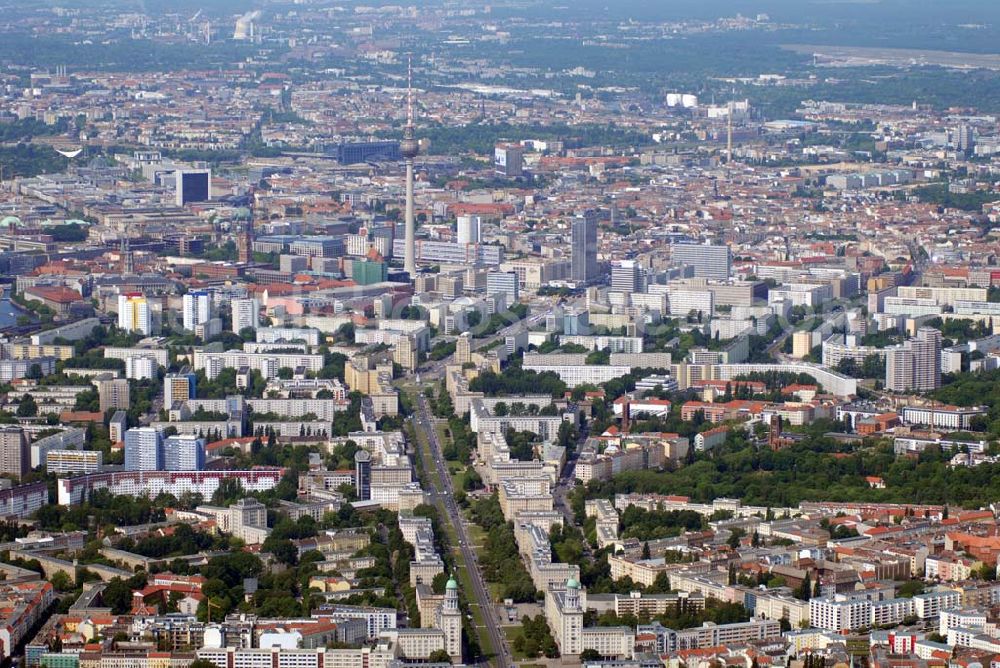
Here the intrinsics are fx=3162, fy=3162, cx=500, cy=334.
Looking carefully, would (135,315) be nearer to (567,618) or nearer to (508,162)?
(567,618)

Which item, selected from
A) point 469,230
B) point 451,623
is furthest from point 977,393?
point 469,230

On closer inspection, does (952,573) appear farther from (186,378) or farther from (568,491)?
(186,378)

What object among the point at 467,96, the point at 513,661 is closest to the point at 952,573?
the point at 513,661

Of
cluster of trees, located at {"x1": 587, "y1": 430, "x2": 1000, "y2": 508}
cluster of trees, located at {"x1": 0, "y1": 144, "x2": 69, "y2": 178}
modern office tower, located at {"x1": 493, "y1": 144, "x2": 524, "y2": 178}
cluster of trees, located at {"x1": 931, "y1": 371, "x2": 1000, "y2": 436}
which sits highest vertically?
cluster of trees, located at {"x1": 587, "y1": 430, "x2": 1000, "y2": 508}

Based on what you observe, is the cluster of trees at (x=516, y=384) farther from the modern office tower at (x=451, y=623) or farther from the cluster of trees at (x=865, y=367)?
the modern office tower at (x=451, y=623)

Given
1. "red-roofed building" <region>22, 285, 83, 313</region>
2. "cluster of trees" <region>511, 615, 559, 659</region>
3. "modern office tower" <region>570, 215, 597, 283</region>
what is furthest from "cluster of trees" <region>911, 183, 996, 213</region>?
"cluster of trees" <region>511, 615, 559, 659</region>

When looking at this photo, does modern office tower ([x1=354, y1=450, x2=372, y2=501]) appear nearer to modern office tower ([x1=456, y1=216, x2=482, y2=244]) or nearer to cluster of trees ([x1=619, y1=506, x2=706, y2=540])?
cluster of trees ([x1=619, y1=506, x2=706, y2=540])
